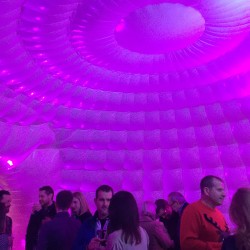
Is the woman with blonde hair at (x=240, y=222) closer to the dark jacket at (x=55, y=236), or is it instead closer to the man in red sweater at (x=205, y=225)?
the man in red sweater at (x=205, y=225)

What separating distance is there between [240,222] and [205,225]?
0.78 meters

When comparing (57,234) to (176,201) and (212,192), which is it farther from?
(176,201)

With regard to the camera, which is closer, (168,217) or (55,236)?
(55,236)

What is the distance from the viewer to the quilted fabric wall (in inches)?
219

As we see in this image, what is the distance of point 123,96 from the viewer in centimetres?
808

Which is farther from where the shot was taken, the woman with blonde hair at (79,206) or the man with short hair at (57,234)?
the woman with blonde hair at (79,206)

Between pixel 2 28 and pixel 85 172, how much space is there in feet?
15.3

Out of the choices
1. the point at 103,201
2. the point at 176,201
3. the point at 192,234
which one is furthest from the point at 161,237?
the point at 176,201

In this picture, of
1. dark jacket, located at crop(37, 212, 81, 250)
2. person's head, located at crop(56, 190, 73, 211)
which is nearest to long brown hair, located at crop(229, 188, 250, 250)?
dark jacket, located at crop(37, 212, 81, 250)

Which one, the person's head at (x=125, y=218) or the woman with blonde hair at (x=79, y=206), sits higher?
the woman with blonde hair at (x=79, y=206)

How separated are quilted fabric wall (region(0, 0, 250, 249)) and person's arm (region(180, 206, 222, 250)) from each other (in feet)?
10.3

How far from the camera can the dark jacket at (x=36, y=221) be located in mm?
5148

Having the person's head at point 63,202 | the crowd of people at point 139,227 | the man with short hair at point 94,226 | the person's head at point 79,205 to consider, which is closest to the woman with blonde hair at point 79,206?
the person's head at point 79,205

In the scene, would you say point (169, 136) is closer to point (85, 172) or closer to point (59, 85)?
point (85, 172)
